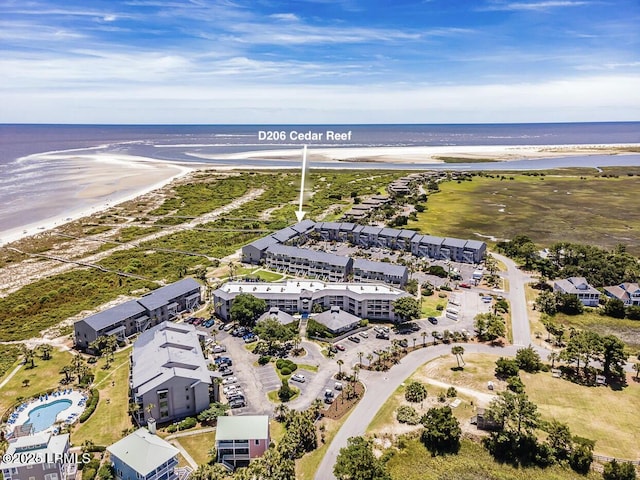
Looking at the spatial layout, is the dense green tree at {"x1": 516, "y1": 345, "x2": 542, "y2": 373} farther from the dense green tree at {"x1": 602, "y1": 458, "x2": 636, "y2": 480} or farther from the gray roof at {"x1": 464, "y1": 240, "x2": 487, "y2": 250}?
the gray roof at {"x1": 464, "y1": 240, "x2": 487, "y2": 250}

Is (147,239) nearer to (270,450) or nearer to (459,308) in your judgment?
(459,308)

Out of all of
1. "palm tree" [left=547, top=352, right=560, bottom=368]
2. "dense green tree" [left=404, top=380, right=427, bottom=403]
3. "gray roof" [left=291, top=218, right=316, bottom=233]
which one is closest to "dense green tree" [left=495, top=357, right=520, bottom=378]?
"palm tree" [left=547, top=352, right=560, bottom=368]

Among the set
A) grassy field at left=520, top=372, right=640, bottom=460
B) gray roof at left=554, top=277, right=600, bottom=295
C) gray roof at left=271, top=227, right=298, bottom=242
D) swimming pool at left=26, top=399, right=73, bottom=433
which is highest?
gray roof at left=271, top=227, right=298, bottom=242

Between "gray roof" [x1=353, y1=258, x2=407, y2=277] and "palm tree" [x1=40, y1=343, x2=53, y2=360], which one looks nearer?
"palm tree" [x1=40, y1=343, x2=53, y2=360]

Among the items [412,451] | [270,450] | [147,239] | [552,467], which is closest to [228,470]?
[270,450]

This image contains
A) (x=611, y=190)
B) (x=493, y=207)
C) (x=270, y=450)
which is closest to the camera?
(x=270, y=450)

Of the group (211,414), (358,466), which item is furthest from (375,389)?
(211,414)
